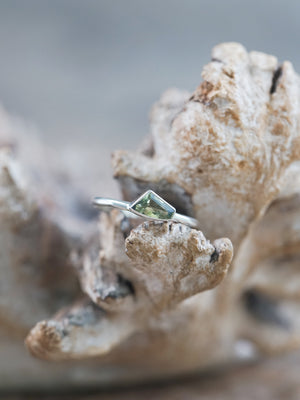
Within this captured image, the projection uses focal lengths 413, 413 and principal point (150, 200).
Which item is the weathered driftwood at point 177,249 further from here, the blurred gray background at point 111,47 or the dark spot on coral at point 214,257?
the blurred gray background at point 111,47

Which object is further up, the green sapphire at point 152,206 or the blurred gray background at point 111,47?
the blurred gray background at point 111,47

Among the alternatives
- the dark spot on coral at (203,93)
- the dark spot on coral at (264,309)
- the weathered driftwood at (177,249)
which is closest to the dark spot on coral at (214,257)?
the weathered driftwood at (177,249)

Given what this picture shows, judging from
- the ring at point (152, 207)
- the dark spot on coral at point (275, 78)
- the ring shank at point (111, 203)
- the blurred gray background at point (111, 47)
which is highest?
the blurred gray background at point (111, 47)

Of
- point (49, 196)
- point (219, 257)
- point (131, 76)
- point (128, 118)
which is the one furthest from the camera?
point (128, 118)

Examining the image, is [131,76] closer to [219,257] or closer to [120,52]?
Answer: [120,52]

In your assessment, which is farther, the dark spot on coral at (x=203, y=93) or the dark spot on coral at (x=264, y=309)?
the dark spot on coral at (x=264, y=309)

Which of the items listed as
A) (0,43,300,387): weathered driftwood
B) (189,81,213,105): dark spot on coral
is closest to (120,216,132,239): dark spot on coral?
(0,43,300,387): weathered driftwood

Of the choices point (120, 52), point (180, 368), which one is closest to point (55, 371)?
point (180, 368)

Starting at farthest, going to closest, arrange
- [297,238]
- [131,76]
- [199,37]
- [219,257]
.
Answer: [131,76], [199,37], [297,238], [219,257]
